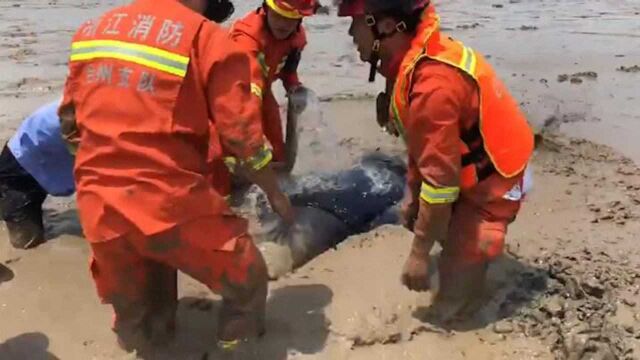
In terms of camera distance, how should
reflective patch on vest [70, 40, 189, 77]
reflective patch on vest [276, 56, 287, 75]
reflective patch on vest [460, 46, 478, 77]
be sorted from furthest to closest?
reflective patch on vest [276, 56, 287, 75] < reflective patch on vest [460, 46, 478, 77] < reflective patch on vest [70, 40, 189, 77]

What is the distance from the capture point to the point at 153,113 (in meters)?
2.90

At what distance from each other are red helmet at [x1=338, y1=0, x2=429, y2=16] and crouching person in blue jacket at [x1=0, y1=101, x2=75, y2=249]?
158cm

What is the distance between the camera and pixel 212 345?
10.9 feet

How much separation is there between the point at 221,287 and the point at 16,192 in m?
1.67

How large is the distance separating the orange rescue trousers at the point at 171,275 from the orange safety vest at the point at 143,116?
0.23 feet

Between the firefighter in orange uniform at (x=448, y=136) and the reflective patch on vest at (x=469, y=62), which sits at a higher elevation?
the reflective patch on vest at (x=469, y=62)

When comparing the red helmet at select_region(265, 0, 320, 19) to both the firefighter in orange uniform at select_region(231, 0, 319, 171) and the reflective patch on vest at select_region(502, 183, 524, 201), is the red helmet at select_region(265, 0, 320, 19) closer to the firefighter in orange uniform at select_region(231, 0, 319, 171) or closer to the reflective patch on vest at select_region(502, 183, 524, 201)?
the firefighter in orange uniform at select_region(231, 0, 319, 171)

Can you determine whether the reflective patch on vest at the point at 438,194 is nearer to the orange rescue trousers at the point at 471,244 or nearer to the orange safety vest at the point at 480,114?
the orange safety vest at the point at 480,114

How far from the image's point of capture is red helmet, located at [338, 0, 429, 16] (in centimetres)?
330

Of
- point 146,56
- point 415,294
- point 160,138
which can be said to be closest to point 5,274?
point 160,138

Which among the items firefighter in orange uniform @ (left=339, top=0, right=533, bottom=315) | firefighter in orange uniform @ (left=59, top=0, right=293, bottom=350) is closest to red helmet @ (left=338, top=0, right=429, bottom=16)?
firefighter in orange uniform @ (left=339, top=0, right=533, bottom=315)

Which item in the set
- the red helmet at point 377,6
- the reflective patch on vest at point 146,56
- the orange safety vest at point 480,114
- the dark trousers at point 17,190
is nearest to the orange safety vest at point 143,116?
the reflective patch on vest at point 146,56

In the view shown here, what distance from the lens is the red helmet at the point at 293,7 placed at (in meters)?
4.58

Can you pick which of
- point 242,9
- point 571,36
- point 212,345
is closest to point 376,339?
point 212,345
